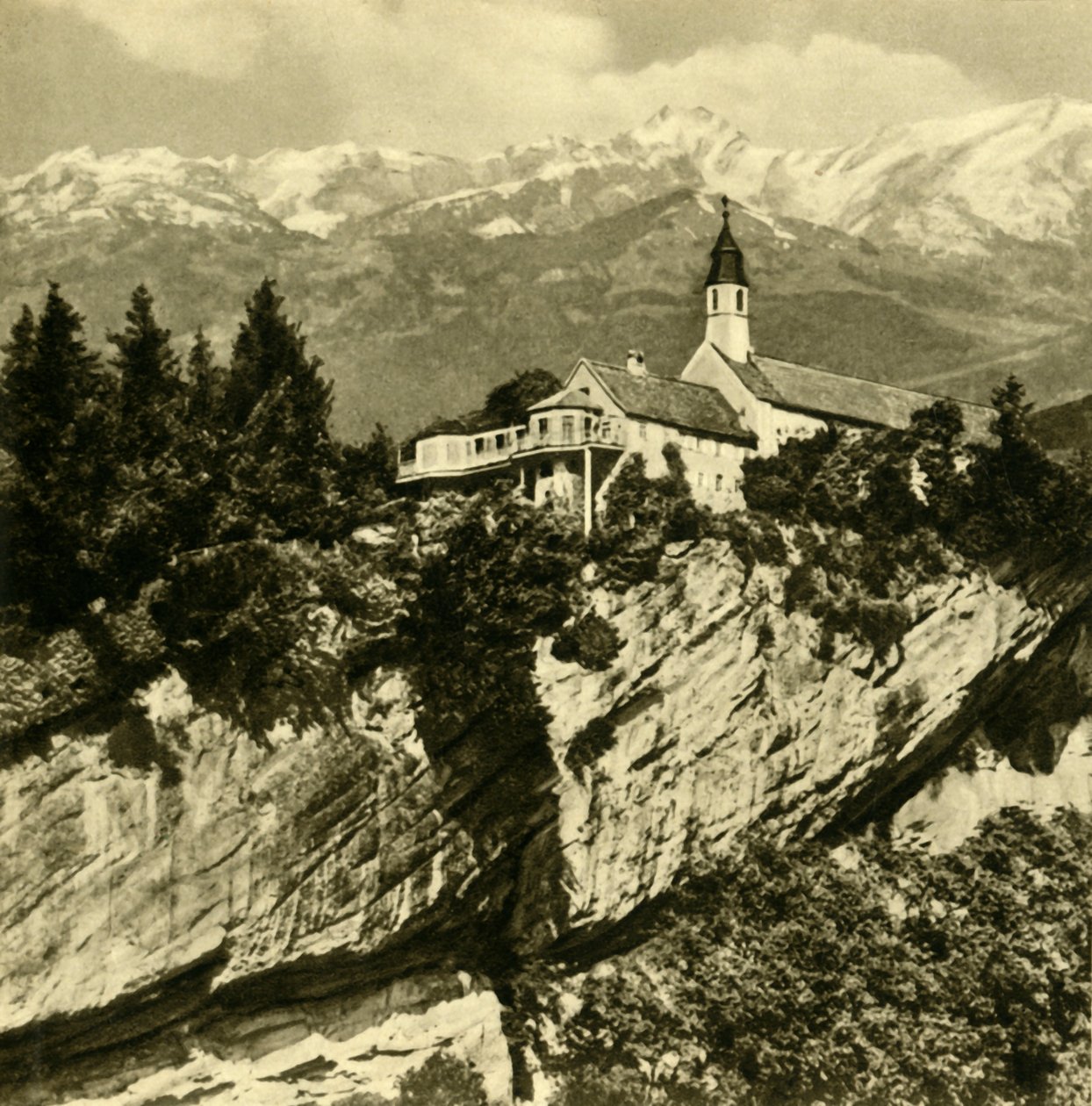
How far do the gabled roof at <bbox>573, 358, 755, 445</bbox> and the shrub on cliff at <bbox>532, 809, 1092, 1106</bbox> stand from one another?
15.8m

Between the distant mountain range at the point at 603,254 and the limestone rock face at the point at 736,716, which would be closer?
the limestone rock face at the point at 736,716

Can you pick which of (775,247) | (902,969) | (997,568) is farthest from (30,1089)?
(775,247)

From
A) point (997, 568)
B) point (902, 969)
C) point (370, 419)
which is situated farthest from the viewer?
point (370, 419)

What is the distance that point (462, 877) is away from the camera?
50.8 meters

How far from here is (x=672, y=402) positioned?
59.1 m

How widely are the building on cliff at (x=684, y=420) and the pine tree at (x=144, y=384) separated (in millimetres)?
11514

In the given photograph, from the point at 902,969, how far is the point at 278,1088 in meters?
22.0

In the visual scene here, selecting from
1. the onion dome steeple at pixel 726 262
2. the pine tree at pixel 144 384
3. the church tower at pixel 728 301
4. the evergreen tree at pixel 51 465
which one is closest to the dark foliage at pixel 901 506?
the church tower at pixel 728 301

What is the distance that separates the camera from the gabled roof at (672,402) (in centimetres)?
5747

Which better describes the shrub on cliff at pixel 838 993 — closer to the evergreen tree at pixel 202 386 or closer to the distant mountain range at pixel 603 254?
the evergreen tree at pixel 202 386

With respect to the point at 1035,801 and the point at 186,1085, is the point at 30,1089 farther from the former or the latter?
the point at 1035,801

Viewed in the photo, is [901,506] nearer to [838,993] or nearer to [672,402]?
[672,402]

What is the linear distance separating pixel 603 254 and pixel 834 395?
29.2m

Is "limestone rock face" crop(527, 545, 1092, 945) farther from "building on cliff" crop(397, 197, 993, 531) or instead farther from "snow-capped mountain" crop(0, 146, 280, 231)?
"snow-capped mountain" crop(0, 146, 280, 231)
